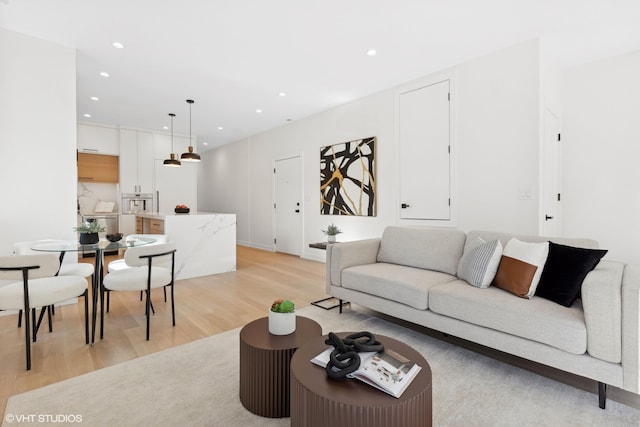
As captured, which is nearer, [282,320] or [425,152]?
[282,320]

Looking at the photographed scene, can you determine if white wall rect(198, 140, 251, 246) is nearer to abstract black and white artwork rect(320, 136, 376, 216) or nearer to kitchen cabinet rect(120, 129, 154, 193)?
kitchen cabinet rect(120, 129, 154, 193)

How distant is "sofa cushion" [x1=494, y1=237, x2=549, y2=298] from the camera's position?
2066 millimetres

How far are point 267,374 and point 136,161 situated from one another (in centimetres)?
672

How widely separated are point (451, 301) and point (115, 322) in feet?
9.25

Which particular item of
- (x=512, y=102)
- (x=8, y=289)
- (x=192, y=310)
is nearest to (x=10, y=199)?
(x=8, y=289)

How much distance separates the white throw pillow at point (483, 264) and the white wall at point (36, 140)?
12.8 feet

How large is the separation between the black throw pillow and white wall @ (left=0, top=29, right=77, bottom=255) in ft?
14.2

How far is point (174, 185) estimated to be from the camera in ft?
24.1

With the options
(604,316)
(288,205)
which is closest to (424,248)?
(604,316)

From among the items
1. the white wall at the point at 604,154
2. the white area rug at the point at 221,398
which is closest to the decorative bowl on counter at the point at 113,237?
the white area rug at the point at 221,398

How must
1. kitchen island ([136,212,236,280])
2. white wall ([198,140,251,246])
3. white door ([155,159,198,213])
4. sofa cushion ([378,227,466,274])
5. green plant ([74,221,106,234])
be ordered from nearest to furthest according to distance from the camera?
green plant ([74,221,106,234]), sofa cushion ([378,227,466,274]), kitchen island ([136,212,236,280]), white door ([155,159,198,213]), white wall ([198,140,251,246])

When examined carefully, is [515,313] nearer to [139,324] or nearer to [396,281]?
[396,281]

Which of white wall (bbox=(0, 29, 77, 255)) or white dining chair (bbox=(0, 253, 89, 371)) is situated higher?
white wall (bbox=(0, 29, 77, 255))

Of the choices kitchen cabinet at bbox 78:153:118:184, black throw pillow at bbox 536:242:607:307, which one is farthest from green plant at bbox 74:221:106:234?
kitchen cabinet at bbox 78:153:118:184
